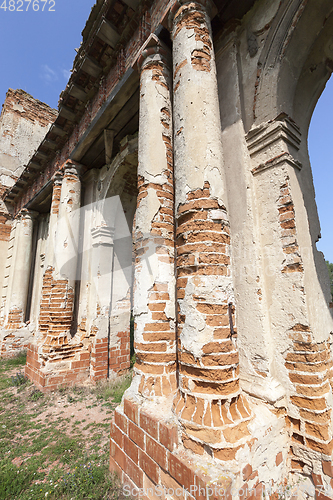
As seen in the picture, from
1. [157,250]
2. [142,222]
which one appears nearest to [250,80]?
[142,222]

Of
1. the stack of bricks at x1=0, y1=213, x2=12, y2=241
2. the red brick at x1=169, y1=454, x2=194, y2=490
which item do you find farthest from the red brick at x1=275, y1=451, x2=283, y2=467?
the stack of bricks at x1=0, y1=213, x2=12, y2=241

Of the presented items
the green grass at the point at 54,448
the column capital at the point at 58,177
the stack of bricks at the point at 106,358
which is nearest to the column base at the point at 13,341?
the green grass at the point at 54,448

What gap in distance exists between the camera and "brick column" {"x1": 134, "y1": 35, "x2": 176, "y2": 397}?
226 centimetres

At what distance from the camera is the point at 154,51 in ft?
9.63

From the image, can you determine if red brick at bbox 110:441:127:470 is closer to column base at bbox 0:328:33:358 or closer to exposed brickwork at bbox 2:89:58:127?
column base at bbox 0:328:33:358

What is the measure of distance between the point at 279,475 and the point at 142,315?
156 centimetres

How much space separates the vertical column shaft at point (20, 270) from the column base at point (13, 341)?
255 mm

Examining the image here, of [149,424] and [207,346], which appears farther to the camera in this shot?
[149,424]

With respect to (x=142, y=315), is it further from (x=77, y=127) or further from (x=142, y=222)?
(x=77, y=127)

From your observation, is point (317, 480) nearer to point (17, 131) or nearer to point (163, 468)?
point (163, 468)

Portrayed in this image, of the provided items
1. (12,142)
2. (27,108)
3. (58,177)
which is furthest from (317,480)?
(27,108)

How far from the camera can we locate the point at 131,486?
200 centimetres

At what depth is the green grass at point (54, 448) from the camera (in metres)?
2.16

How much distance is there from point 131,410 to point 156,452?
0.41 metres
